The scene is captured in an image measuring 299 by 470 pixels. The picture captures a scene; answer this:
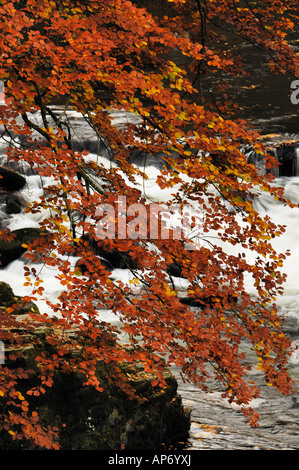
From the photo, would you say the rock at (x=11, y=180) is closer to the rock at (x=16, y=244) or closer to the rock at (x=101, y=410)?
the rock at (x=16, y=244)

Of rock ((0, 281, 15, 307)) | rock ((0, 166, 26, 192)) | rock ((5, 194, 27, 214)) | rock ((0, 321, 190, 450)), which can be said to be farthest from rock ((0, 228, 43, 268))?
rock ((0, 321, 190, 450))

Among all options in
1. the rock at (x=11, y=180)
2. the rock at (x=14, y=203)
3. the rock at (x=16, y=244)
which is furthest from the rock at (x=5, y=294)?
the rock at (x=11, y=180)

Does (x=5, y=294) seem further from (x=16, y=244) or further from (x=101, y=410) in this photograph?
(x=16, y=244)

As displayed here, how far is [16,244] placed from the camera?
10430 millimetres

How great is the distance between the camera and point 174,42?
3.92 meters

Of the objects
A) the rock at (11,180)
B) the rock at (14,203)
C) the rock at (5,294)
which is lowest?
the rock at (5,294)

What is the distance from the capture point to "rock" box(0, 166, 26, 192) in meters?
12.4

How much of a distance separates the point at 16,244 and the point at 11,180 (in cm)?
268

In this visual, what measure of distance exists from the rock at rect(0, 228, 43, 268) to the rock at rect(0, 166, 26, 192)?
8.24 feet

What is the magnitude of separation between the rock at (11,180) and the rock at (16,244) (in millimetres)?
2512

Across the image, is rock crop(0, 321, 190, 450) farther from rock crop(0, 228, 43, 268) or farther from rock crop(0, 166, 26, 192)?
rock crop(0, 166, 26, 192)

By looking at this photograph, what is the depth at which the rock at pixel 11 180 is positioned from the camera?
1245 cm

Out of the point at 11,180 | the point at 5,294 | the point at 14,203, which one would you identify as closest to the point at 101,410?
the point at 5,294
